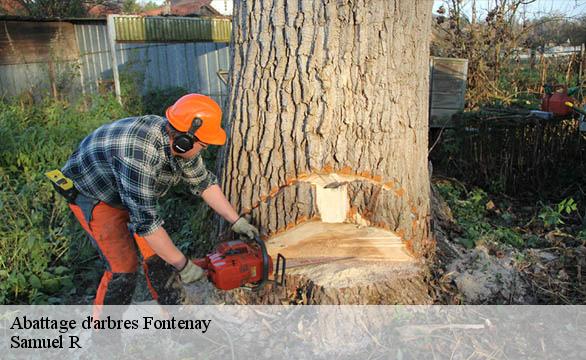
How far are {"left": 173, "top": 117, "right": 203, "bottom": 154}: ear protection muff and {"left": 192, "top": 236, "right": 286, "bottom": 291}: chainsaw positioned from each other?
0.58m

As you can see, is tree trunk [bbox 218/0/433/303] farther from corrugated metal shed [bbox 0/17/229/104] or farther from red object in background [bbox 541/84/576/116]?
corrugated metal shed [bbox 0/17/229/104]

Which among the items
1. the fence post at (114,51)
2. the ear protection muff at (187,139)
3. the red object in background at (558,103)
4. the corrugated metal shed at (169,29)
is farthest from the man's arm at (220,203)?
the corrugated metal shed at (169,29)

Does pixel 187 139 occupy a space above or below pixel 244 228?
above

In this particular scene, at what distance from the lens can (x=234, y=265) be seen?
2410mm

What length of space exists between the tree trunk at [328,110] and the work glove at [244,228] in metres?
0.09

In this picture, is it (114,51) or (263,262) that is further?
(114,51)

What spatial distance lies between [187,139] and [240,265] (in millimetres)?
708

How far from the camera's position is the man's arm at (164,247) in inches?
93.8

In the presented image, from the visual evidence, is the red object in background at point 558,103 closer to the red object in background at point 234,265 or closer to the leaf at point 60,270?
the red object in background at point 234,265

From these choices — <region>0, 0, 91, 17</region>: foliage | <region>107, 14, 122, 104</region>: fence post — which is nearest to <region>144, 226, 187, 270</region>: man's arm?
<region>107, 14, 122, 104</region>: fence post

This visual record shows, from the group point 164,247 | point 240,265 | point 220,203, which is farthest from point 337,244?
point 164,247

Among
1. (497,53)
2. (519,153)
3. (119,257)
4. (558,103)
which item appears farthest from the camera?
(497,53)

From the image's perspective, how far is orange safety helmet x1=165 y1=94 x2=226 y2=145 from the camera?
2340 millimetres

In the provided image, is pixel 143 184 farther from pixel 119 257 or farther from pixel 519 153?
pixel 519 153
